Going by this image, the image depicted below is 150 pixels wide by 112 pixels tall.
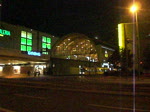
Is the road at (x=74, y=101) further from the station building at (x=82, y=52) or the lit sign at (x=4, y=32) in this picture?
the lit sign at (x=4, y=32)

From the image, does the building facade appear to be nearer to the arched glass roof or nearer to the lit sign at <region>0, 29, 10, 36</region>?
the lit sign at <region>0, 29, 10, 36</region>

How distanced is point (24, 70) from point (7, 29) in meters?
19.3

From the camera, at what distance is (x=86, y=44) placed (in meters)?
95.7

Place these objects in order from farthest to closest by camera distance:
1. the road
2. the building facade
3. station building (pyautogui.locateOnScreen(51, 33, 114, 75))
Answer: station building (pyautogui.locateOnScreen(51, 33, 114, 75)) < the building facade < the road

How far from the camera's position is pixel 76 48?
99.4 m

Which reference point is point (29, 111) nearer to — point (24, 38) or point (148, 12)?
point (148, 12)

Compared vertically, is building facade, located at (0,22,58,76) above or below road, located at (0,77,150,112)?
above

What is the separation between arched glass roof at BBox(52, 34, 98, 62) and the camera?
9150 cm

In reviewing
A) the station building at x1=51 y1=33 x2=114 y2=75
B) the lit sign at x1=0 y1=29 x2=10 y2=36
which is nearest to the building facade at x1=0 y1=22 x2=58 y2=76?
the lit sign at x1=0 y1=29 x2=10 y2=36

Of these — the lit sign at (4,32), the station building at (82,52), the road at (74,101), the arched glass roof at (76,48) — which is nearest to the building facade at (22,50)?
the lit sign at (4,32)

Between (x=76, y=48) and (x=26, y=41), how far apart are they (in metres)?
19.4

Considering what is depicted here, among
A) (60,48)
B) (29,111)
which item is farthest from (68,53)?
(29,111)

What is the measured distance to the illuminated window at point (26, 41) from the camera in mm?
96625

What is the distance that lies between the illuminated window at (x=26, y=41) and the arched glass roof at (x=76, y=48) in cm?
1393
